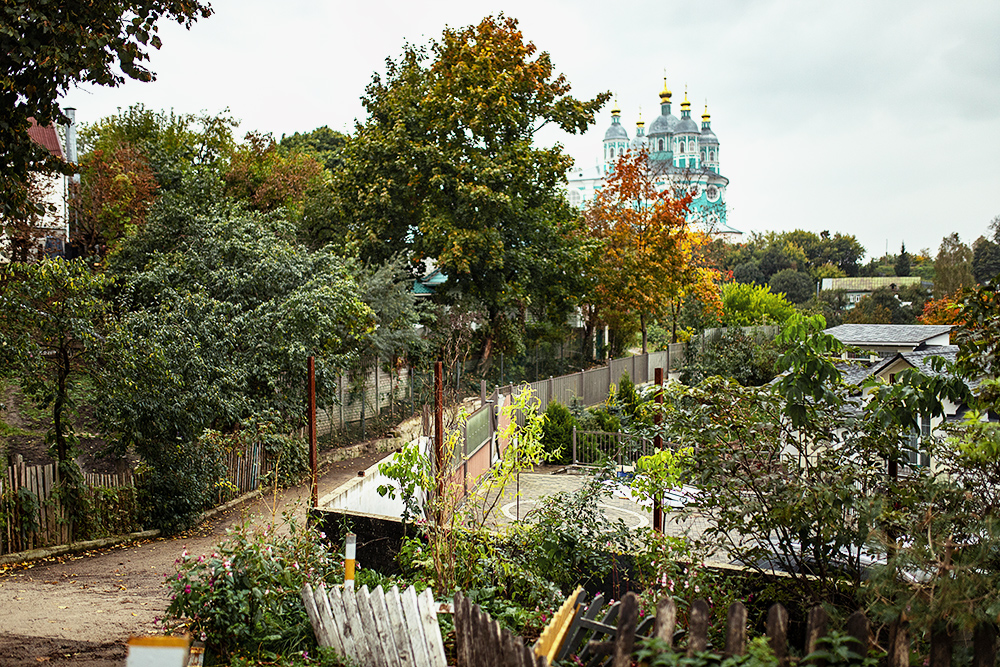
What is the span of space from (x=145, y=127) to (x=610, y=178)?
2182 centimetres

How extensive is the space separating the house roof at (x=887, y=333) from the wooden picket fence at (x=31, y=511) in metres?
23.9

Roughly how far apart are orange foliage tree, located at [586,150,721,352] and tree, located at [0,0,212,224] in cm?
2273

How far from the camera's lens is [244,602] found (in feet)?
18.5

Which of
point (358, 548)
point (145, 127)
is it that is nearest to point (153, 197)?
point (145, 127)

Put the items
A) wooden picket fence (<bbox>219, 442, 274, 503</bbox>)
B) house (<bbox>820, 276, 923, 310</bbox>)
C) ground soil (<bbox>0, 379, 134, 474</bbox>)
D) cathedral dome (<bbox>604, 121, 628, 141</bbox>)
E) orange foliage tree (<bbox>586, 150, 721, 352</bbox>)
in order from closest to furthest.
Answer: wooden picket fence (<bbox>219, 442, 274, 503</bbox>) → ground soil (<bbox>0, 379, 134, 474</bbox>) → orange foliage tree (<bbox>586, 150, 721, 352</bbox>) → house (<bbox>820, 276, 923, 310</bbox>) → cathedral dome (<bbox>604, 121, 628, 141</bbox>)

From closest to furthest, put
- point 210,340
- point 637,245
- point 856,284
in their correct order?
point 210,340 → point 637,245 → point 856,284

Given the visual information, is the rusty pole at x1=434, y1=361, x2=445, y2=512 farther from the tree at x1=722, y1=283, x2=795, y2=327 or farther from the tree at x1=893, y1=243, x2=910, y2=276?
the tree at x1=893, y1=243, x2=910, y2=276

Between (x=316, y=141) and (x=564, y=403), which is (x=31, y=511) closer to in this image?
(x=564, y=403)

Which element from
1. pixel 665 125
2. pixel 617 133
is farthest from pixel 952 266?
pixel 617 133

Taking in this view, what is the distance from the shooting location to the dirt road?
6.11 m

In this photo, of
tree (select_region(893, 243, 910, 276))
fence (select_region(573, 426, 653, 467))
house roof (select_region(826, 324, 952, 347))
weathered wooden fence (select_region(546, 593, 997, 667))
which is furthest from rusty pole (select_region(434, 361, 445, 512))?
tree (select_region(893, 243, 910, 276))

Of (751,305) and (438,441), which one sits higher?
(751,305)

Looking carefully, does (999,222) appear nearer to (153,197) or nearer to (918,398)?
(153,197)

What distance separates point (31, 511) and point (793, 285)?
264ft
